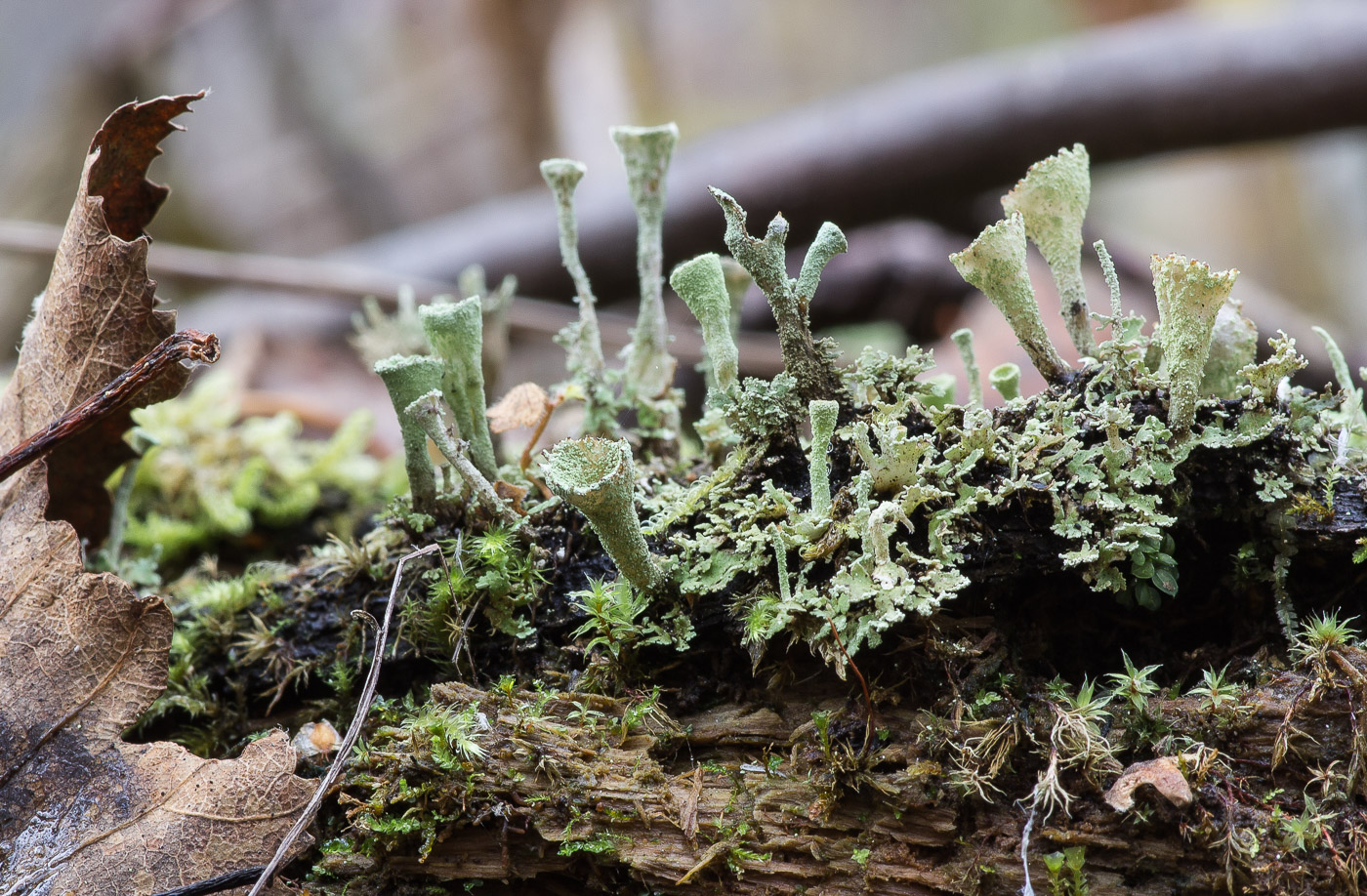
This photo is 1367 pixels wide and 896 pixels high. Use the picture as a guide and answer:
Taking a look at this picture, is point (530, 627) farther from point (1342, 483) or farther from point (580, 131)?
point (580, 131)

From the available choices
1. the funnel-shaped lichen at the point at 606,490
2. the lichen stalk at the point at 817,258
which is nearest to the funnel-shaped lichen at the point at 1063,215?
the lichen stalk at the point at 817,258

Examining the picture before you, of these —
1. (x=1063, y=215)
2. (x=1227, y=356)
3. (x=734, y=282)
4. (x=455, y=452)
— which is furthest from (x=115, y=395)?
(x=1227, y=356)

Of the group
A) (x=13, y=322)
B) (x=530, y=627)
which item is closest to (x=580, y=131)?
(x=13, y=322)

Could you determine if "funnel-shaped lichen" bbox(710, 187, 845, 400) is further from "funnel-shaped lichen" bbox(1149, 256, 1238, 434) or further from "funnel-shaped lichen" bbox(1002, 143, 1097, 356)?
"funnel-shaped lichen" bbox(1149, 256, 1238, 434)

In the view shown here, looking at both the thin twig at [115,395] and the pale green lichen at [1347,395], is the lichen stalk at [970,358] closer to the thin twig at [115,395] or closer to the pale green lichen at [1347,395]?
the pale green lichen at [1347,395]

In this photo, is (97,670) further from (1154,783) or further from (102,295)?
(1154,783)
